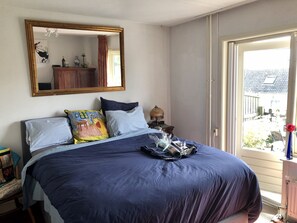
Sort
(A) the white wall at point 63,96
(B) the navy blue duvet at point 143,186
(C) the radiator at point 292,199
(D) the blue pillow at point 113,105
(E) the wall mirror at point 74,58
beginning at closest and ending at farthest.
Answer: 1. (B) the navy blue duvet at point 143,186
2. (C) the radiator at point 292,199
3. (A) the white wall at point 63,96
4. (E) the wall mirror at point 74,58
5. (D) the blue pillow at point 113,105

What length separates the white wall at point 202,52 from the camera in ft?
8.13

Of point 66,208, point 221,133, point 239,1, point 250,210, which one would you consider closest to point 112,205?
point 66,208

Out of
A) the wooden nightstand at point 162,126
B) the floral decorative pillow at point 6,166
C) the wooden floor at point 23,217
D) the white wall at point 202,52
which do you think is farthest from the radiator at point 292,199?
the floral decorative pillow at point 6,166

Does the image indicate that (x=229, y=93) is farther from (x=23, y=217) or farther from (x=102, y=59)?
(x=23, y=217)

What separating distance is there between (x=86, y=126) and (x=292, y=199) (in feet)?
7.38

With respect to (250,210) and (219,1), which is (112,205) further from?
(219,1)

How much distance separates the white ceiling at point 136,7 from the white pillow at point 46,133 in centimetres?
128

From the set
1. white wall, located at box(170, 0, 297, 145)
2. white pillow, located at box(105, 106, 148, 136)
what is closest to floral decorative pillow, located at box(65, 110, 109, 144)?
white pillow, located at box(105, 106, 148, 136)

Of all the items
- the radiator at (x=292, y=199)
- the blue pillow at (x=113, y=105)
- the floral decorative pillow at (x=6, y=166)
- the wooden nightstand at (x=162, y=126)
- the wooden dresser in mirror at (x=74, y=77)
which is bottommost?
the radiator at (x=292, y=199)

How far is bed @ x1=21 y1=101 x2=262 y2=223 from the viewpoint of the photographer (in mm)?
1390

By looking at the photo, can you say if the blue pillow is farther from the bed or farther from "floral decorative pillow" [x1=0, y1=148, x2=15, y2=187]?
"floral decorative pillow" [x1=0, y1=148, x2=15, y2=187]

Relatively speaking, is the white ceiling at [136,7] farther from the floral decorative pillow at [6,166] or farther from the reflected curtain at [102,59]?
the floral decorative pillow at [6,166]

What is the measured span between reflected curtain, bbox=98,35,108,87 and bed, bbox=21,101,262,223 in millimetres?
1163

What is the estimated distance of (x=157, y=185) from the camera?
5.16 ft
